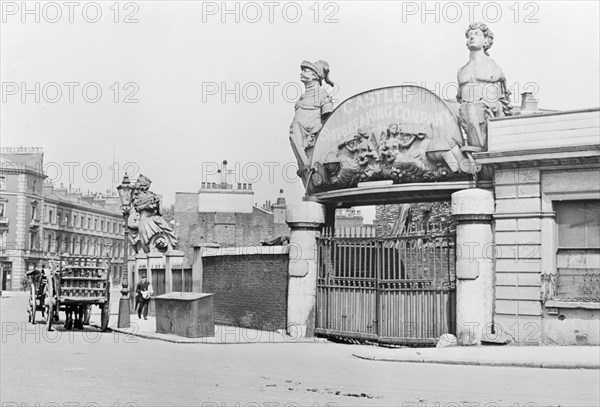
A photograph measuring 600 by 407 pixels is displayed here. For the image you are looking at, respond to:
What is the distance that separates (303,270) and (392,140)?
383cm

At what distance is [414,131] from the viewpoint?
1734 cm

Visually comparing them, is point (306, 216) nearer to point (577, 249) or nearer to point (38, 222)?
point (577, 249)

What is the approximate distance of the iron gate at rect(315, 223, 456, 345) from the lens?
54.7ft

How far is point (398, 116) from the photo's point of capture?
17.6 metres

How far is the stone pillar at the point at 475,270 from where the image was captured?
15.8 meters

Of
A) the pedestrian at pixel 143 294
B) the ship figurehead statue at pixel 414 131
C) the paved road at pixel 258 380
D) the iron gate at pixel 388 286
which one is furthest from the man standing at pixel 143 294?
the paved road at pixel 258 380

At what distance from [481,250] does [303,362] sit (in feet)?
15.1

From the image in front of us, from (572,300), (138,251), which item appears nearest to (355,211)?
(138,251)

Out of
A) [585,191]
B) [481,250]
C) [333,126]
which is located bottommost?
[481,250]

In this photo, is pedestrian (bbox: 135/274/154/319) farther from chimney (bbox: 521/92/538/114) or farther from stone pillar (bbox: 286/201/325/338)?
chimney (bbox: 521/92/538/114)

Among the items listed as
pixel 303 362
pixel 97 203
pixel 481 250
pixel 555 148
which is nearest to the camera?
pixel 303 362

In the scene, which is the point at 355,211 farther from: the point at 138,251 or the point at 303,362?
the point at 303,362

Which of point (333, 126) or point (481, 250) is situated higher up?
point (333, 126)

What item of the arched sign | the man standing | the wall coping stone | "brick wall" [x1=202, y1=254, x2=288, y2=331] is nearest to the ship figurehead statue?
the arched sign
